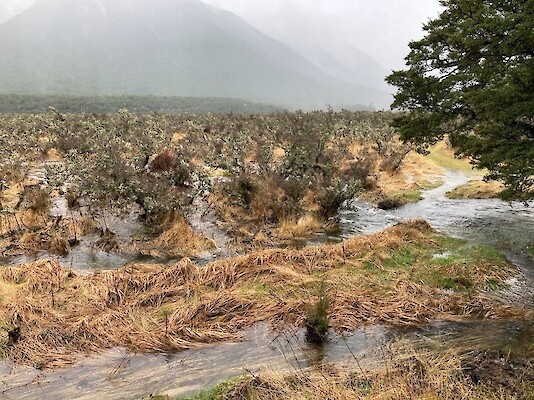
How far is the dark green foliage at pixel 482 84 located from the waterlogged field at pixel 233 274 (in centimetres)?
294

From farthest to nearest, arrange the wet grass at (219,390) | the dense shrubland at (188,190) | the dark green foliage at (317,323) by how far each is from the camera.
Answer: the dense shrubland at (188,190)
the dark green foliage at (317,323)
the wet grass at (219,390)

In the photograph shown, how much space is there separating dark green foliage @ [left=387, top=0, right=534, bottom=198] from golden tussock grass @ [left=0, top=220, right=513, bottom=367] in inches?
127

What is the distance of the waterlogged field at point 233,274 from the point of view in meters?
6.79

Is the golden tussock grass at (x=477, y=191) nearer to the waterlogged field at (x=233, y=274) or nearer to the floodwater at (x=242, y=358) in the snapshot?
the waterlogged field at (x=233, y=274)

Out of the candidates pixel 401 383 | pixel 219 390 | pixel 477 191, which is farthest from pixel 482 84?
pixel 219 390

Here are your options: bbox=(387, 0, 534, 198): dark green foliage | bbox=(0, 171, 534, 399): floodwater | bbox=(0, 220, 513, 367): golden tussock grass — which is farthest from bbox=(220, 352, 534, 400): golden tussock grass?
bbox=(387, 0, 534, 198): dark green foliage

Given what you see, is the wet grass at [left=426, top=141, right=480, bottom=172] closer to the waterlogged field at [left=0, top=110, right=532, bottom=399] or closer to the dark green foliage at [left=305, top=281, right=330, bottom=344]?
the waterlogged field at [left=0, top=110, right=532, bottom=399]

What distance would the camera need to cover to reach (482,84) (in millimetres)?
12883

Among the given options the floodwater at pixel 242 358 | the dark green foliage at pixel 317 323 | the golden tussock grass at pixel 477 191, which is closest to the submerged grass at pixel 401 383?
the floodwater at pixel 242 358

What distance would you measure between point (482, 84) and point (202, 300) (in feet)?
34.4

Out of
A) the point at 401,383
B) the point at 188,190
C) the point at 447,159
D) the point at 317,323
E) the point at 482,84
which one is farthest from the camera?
the point at 447,159

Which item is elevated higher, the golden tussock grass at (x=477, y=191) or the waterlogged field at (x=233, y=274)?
the golden tussock grass at (x=477, y=191)

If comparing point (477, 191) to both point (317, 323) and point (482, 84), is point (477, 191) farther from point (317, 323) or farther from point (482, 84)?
point (317, 323)

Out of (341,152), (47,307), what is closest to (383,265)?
(47,307)
